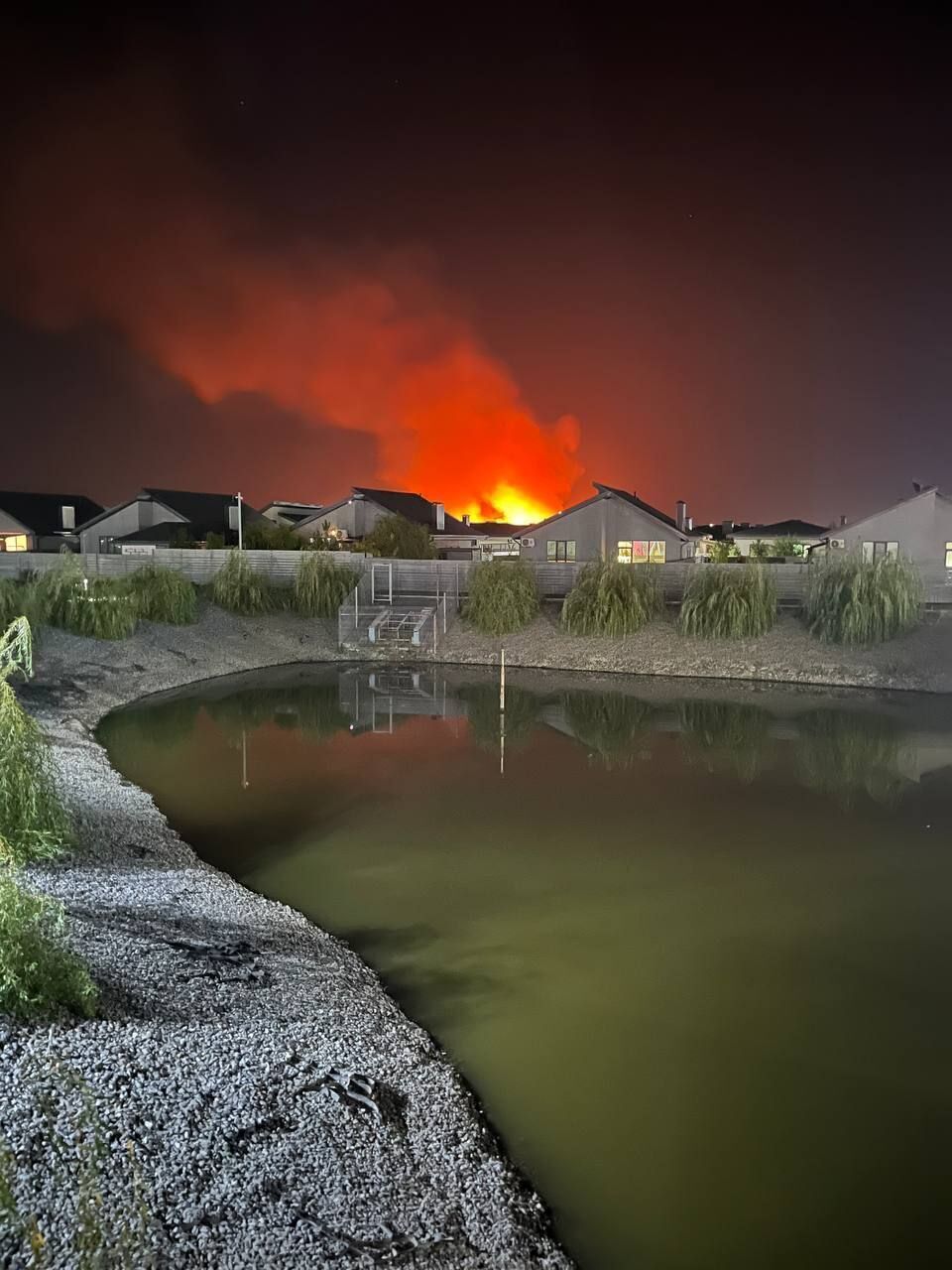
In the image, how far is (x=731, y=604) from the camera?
2434cm

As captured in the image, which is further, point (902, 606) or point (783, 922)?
point (902, 606)

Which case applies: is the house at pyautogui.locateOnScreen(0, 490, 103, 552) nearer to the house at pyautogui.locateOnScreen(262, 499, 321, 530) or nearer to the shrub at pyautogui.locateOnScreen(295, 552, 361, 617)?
the house at pyautogui.locateOnScreen(262, 499, 321, 530)

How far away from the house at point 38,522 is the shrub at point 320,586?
66.4 ft

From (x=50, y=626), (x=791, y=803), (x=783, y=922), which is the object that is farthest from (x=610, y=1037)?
(x=50, y=626)

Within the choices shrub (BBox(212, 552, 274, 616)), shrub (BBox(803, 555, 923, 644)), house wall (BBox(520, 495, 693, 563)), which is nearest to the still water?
shrub (BBox(803, 555, 923, 644))

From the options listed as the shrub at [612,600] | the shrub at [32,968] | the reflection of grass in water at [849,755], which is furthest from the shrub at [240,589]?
the shrub at [32,968]

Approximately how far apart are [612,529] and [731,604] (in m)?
11.9

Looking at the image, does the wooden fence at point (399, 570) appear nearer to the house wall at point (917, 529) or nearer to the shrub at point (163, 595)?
the shrub at point (163, 595)

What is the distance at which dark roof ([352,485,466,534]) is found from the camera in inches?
1755

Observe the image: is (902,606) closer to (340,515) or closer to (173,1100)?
(173,1100)

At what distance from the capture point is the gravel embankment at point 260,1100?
373 cm

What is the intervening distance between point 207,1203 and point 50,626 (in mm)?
20623

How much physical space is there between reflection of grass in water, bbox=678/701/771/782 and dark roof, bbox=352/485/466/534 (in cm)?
2695

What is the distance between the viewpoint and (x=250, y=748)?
14758 millimetres
